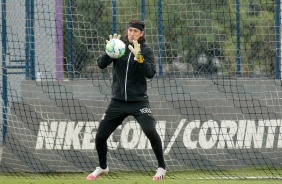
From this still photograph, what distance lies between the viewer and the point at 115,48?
962 cm

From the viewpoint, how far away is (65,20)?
1270cm

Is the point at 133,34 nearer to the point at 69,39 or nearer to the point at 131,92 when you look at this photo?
the point at 131,92

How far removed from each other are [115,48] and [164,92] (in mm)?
3628

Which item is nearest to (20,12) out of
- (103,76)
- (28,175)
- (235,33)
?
(103,76)

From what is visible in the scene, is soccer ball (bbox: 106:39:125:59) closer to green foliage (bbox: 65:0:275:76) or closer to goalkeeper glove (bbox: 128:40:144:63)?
goalkeeper glove (bbox: 128:40:144:63)

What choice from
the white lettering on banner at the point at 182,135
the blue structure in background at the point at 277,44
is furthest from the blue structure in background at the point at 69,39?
the white lettering on banner at the point at 182,135

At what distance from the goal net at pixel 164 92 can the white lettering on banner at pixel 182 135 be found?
2 cm

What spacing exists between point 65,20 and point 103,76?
1.17m

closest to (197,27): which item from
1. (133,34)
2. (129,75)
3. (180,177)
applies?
(180,177)

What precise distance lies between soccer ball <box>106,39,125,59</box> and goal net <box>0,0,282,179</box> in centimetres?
303

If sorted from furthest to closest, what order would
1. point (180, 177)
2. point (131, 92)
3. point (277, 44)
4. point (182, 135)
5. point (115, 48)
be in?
point (182, 135) < point (277, 44) < point (180, 177) < point (131, 92) < point (115, 48)

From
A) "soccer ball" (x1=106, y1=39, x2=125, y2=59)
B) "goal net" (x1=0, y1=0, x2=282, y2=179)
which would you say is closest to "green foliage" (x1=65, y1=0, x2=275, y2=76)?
"goal net" (x1=0, y1=0, x2=282, y2=179)

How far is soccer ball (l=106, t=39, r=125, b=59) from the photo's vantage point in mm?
9617

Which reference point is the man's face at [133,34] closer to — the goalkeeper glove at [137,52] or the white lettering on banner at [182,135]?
the goalkeeper glove at [137,52]
